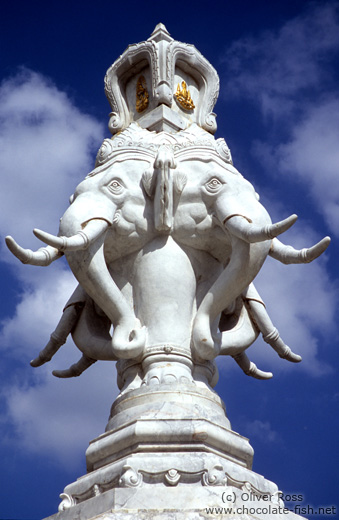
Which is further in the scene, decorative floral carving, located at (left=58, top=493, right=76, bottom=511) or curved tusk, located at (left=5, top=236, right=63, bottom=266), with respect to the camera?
curved tusk, located at (left=5, top=236, right=63, bottom=266)

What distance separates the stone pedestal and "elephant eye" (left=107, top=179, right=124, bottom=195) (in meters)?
2.84

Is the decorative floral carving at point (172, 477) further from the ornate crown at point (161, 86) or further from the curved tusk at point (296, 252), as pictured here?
the ornate crown at point (161, 86)

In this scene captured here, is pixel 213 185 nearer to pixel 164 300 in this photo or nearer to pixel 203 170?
pixel 203 170

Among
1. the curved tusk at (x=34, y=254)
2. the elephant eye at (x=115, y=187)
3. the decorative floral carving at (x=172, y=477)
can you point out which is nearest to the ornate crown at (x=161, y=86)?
the elephant eye at (x=115, y=187)

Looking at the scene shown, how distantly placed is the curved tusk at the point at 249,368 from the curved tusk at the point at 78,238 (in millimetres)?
3047

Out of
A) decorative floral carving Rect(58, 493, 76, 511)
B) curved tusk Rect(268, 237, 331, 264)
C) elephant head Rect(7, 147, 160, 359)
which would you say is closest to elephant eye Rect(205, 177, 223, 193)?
elephant head Rect(7, 147, 160, 359)

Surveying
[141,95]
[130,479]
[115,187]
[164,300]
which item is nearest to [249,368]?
[164,300]

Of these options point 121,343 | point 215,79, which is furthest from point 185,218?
point 215,79

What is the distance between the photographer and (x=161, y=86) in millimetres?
14023

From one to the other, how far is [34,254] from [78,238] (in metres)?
0.62

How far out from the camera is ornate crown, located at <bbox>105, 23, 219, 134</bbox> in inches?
552

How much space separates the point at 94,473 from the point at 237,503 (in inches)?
72.8

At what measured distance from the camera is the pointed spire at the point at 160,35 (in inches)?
578

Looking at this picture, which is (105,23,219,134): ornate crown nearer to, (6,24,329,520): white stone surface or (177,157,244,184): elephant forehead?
(6,24,329,520): white stone surface
